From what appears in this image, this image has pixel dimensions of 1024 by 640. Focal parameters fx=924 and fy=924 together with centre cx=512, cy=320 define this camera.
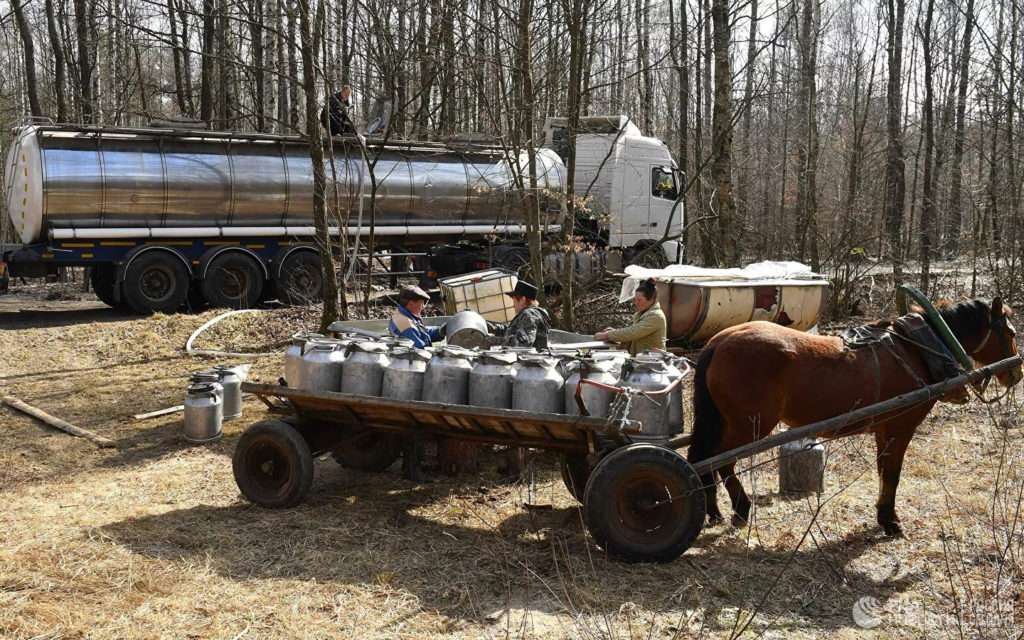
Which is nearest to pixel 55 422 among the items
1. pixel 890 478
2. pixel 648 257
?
pixel 890 478

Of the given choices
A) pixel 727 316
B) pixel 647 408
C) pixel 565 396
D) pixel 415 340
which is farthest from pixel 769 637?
pixel 727 316

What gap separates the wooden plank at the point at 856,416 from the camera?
17.6ft

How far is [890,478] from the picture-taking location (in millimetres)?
6043

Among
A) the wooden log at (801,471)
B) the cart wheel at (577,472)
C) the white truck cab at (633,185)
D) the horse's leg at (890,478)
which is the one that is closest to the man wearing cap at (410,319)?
the cart wheel at (577,472)

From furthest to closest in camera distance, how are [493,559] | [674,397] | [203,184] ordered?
[203,184] → [674,397] → [493,559]

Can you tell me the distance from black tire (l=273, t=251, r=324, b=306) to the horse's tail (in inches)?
466

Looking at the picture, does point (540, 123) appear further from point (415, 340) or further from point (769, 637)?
point (769, 637)

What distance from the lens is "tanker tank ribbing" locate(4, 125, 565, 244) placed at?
15469 mm

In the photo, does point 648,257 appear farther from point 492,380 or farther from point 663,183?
point 492,380

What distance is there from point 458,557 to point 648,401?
1457 millimetres

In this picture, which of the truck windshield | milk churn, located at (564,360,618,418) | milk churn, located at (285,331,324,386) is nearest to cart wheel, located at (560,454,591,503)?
milk churn, located at (564,360,618,418)

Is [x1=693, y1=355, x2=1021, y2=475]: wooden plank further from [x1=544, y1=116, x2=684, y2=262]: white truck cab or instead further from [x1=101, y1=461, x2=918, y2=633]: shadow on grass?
[x1=544, y1=116, x2=684, y2=262]: white truck cab

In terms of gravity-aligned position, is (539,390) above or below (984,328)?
below

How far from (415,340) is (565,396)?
1.73 metres
